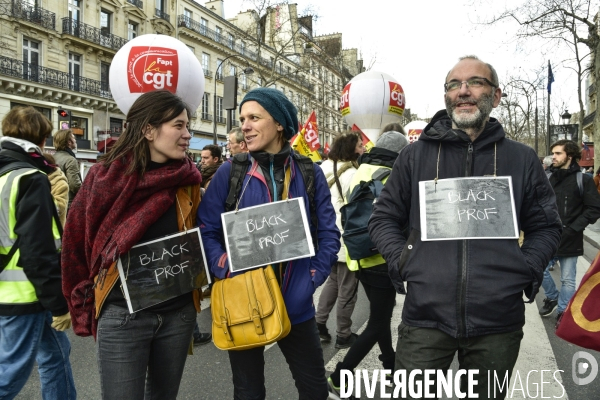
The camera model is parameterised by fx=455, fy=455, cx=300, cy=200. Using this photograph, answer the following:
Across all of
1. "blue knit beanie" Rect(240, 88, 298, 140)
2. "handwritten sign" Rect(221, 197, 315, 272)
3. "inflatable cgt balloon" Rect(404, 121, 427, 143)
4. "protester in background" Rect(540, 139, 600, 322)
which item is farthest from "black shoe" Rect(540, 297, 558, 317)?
"inflatable cgt balloon" Rect(404, 121, 427, 143)

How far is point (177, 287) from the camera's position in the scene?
7.04ft

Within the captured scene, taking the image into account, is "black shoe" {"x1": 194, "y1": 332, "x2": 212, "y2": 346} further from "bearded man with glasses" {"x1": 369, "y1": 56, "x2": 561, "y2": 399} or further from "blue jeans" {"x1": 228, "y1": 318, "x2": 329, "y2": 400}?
"bearded man with glasses" {"x1": 369, "y1": 56, "x2": 561, "y2": 399}

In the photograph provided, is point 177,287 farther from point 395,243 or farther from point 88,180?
point 395,243

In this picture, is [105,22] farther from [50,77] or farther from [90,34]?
[50,77]

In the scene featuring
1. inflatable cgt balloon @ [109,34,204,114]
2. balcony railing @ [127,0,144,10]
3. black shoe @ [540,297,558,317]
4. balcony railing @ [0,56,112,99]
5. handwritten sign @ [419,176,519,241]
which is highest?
balcony railing @ [127,0,144,10]

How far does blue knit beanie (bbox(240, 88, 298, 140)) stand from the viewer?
92.5 inches

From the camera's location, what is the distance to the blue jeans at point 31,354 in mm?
2430

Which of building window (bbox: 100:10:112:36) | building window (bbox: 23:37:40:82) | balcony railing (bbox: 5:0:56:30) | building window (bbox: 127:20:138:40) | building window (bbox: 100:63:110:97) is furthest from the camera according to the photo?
building window (bbox: 127:20:138:40)

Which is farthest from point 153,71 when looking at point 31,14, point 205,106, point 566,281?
point 205,106

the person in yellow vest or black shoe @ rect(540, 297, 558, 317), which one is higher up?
the person in yellow vest

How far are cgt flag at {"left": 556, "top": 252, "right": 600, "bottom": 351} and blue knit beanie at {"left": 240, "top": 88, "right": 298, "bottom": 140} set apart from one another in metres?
1.56

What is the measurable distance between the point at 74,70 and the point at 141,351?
3065 cm

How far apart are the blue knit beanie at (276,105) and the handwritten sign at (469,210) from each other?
2.66ft

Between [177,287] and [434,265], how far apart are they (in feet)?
3.92
